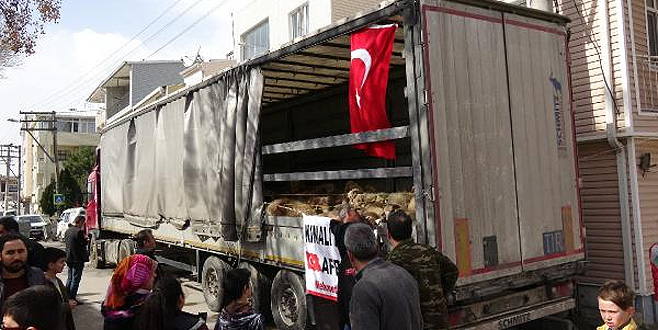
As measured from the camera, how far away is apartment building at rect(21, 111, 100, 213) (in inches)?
Answer: 2190

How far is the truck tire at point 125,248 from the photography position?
1215 cm

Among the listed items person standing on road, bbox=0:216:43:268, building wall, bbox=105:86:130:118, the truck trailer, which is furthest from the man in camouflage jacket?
building wall, bbox=105:86:130:118

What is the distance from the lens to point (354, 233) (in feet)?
10.8

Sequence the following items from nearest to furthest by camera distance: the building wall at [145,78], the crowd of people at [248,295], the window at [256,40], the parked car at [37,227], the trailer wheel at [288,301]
Answer: the crowd of people at [248,295]
the trailer wheel at [288,301]
the window at [256,40]
the parked car at [37,227]
the building wall at [145,78]

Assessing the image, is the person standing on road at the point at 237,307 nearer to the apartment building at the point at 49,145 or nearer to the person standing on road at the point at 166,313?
the person standing on road at the point at 166,313

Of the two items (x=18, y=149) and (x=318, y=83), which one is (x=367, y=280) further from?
(x=18, y=149)

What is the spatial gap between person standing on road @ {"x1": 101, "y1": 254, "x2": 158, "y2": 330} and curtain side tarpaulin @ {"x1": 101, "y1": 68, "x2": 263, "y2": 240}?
12.1 ft

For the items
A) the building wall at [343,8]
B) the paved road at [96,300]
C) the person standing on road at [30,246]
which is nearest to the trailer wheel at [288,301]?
the paved road at [96,300]

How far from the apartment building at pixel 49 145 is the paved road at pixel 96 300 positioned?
4047 centimetres

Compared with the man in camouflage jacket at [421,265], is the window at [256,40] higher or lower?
higher

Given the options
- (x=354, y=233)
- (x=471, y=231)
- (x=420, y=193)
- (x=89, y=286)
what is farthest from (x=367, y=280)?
(x=89, y=286)

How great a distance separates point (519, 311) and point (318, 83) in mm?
5533

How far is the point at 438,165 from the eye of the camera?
501cm

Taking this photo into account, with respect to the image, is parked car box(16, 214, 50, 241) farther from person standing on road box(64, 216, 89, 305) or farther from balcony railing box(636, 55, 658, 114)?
balcony railing box(636, 55, 658, 114)
